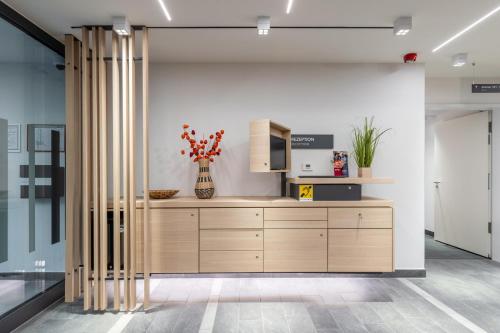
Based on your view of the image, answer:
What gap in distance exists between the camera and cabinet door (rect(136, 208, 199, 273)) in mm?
3400

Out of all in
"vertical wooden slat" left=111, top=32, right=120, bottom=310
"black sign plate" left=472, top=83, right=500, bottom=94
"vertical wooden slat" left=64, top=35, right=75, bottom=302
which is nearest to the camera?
"vertical wooden slat" left=111, top=32, right=120, bottom=310

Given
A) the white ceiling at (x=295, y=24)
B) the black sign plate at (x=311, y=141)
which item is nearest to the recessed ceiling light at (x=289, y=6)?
the white ceiling at (x=295, y=24)

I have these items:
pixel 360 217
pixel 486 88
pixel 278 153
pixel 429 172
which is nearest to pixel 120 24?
pixel 278 153

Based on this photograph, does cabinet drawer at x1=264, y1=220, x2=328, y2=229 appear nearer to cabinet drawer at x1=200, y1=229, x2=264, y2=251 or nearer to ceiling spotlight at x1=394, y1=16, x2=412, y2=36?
cabinet drawer at x1=200, y1=229, x2=264, y2=251

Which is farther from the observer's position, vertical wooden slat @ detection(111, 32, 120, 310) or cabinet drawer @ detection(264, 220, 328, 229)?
cabinet drawer @ detection(264, 220, 328, 229)

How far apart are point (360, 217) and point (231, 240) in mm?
1429

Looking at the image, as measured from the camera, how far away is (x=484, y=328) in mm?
2717

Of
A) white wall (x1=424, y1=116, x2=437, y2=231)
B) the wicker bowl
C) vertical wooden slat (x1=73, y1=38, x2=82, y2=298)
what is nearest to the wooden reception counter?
the wicker bowl

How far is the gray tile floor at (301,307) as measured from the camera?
2.75 meters

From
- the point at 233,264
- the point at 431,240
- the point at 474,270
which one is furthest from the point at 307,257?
the point at 431,240

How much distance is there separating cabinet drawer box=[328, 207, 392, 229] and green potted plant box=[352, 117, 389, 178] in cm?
48

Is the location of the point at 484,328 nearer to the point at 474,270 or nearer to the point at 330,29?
the point at 474,270

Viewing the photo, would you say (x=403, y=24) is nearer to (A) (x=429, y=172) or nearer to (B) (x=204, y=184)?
(B) (x=204, y=184)

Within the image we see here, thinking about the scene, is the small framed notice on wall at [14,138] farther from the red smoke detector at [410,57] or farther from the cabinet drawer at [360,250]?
the red smoke detector at [410,57]
